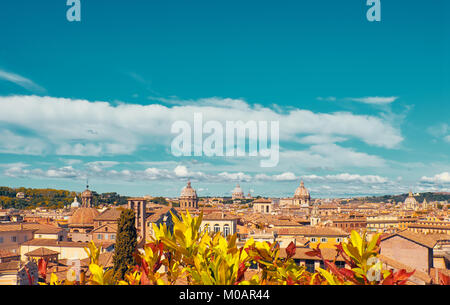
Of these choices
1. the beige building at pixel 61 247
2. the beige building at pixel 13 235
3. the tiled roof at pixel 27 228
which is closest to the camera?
the beige building at pixel 61 247

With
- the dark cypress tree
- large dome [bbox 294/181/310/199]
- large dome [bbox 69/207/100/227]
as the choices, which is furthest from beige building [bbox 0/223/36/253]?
large dome [bbox 294/181/310/199]

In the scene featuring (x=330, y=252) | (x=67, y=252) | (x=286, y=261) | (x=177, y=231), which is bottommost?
(x=67, y=252)

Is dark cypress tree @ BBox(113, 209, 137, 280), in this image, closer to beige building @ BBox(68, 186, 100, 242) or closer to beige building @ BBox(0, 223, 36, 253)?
beige building @ BBox(0, 223, 36, 253)

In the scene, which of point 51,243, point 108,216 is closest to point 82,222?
point 108,216

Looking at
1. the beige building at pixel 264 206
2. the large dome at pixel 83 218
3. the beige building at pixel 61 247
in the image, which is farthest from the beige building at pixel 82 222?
the beige building at pixel 264 206

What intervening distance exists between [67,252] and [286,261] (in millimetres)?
48673

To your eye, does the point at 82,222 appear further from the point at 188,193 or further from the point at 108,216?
the point at 188,193

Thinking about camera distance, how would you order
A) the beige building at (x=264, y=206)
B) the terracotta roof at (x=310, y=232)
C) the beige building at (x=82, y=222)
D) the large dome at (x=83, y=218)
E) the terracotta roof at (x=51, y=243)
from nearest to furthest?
the terracotta roof at (x=51, y=243), the terracotta roof at (x=310, y=232), the beige building at (x=82, y=222), the large dome at (x=83, y=218), the beige building at (x=264, y=206)

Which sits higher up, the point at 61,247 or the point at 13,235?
the point at 13,235

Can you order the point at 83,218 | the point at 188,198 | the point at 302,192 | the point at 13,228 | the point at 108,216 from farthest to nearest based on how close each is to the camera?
1. the point at 302,192
2. the point at 188,198
3. the point at 83,218
4. the point at 108,216
5. the point at 13,228

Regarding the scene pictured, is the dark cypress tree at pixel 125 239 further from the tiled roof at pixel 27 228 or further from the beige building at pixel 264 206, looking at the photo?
the beige building at pixel 264 206
